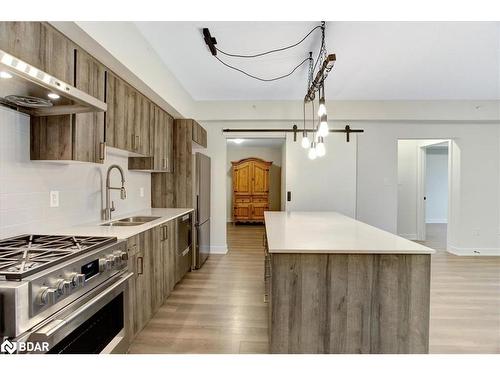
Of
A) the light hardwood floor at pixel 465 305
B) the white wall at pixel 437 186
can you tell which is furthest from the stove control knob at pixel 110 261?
the white wall at pixel 437 186

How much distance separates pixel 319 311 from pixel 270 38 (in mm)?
2397

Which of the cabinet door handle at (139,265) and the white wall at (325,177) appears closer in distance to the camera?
the cabinet door handle at (139,265)

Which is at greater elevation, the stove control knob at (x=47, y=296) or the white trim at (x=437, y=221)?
the stove control knob at (x=47, y=296)

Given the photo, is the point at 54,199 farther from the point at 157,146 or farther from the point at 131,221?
the point at 157,146

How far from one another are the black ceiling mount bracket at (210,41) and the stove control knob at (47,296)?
2.29 meters

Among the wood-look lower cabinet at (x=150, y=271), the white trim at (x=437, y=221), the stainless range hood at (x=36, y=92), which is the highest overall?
the stainless range hood at (x=36, y=92)

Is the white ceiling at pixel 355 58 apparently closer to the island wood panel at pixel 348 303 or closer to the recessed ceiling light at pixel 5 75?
the recessed ceiling light at pixel 5 75

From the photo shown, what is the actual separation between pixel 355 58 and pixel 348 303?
2600 millimetres

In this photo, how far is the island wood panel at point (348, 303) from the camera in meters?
1.62

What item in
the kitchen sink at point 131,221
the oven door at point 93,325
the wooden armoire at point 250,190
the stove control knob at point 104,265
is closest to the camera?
the oven door at point 93,325

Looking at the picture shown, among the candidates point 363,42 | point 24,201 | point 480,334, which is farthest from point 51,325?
point 363,42

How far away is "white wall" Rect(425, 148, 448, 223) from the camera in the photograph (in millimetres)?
8586

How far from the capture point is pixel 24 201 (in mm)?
1654
